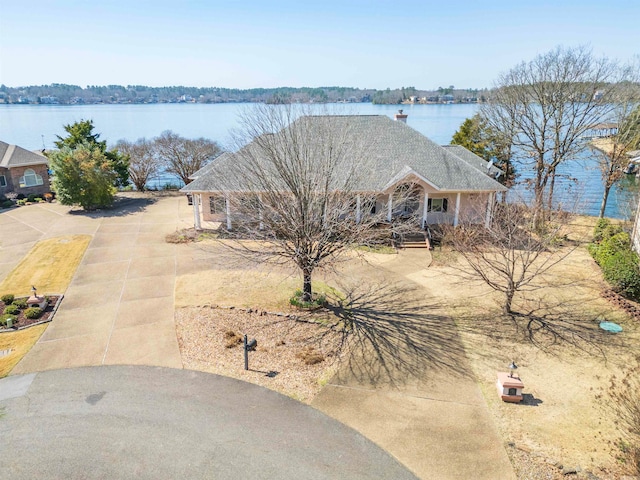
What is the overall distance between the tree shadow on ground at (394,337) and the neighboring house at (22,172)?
33.3 metres

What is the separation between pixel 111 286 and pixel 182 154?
81.4 ft

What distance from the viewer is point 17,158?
1508 inches

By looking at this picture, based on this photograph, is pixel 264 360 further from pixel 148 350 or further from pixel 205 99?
pixel 205 99

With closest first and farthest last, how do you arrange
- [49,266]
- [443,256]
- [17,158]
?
[49,266] < [443,256] < [17,158]

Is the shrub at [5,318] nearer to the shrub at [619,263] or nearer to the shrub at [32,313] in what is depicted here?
the shrub at [32,313]

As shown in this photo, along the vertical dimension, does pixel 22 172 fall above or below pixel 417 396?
above

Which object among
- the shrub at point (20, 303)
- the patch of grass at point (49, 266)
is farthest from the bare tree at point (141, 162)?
the shrub at point (20, 303)

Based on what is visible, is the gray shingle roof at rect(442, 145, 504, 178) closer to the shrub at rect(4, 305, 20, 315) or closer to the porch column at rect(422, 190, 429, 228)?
the porch column at rect(422, 190, 429, 228)

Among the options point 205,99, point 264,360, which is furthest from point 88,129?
point 205,99

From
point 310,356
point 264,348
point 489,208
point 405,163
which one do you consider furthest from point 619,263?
point 264,348

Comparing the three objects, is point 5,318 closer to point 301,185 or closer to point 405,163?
point 301,185

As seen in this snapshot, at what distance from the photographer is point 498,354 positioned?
49.4 ft

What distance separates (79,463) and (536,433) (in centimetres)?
1136

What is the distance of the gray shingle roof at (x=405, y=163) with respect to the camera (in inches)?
1081
